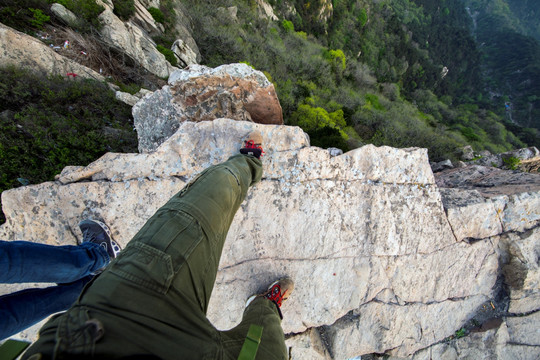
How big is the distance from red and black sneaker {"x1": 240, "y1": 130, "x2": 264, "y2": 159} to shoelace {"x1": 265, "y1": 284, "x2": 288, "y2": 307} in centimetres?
154

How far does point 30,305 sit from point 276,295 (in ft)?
7.03

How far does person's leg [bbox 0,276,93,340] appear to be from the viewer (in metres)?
1.62

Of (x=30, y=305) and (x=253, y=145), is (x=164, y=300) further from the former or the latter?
(x=253, y=145)

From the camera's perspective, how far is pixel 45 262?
173 cm

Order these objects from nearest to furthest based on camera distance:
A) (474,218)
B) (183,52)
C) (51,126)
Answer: (474,218) < (51,126) < (183,52)

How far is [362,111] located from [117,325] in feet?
37.9

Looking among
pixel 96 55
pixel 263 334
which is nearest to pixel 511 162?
pixel 263 334

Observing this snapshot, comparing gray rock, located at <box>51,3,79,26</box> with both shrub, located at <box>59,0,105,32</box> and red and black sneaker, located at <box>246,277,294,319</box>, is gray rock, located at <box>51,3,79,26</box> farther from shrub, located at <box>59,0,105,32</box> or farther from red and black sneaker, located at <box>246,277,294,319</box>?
red and black sneaker, located at <box>246,277,294,319</box>

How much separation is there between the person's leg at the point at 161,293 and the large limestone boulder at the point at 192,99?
2.31m

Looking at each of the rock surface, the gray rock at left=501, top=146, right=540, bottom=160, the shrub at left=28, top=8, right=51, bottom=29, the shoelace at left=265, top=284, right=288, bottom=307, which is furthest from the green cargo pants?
the gray rock at left=501, top=146, right=540, bottom=160

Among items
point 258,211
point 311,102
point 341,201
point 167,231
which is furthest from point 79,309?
point 311,102

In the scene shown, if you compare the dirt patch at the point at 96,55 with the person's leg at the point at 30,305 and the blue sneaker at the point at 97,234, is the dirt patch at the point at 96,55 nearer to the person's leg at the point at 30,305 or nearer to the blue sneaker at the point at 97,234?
the blue sneaker at the point at 97,234

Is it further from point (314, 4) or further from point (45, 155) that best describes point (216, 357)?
point (314, 4)

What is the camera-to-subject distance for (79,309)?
2.85 ft
